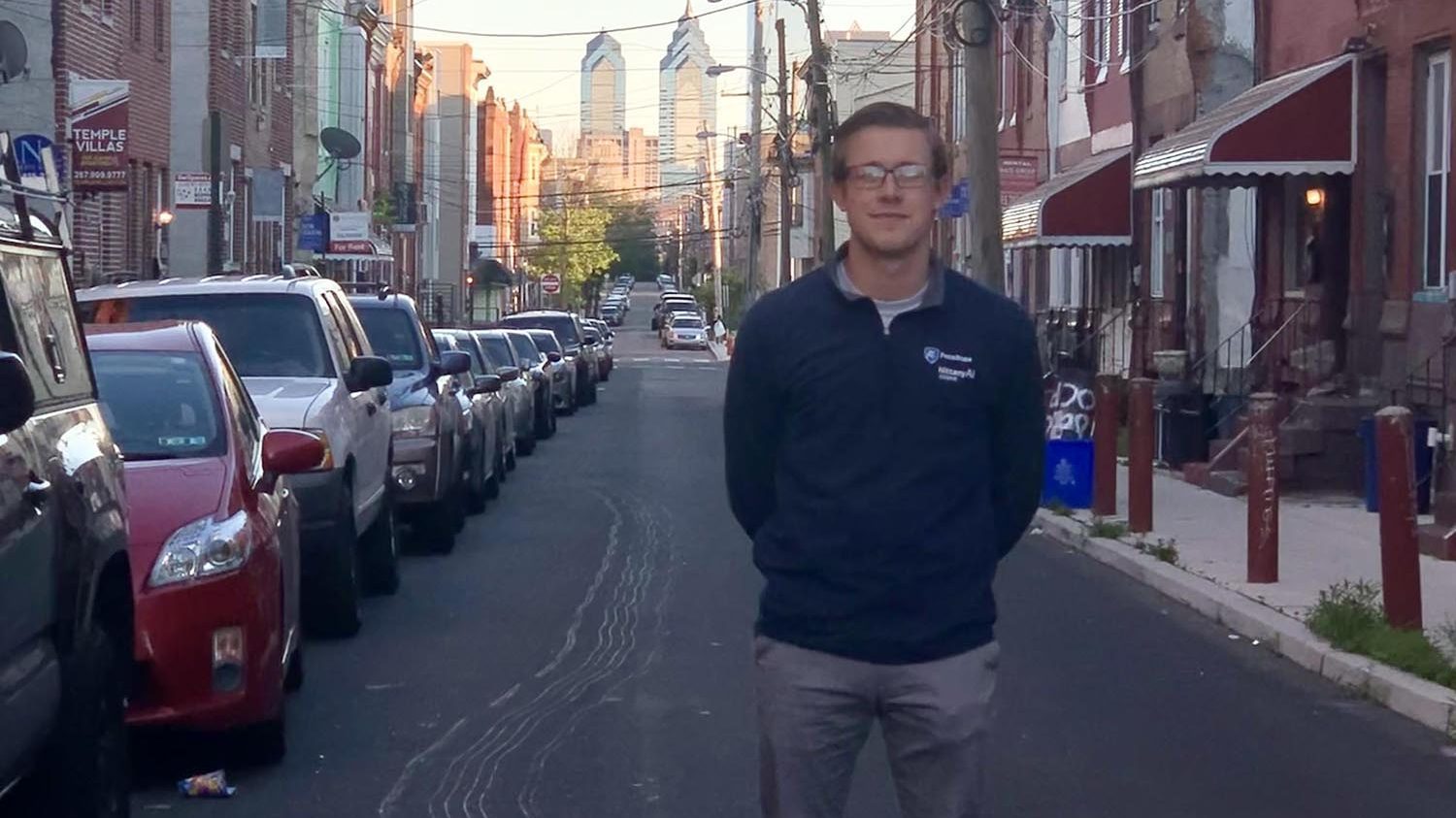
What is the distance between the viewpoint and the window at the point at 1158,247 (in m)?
25.8

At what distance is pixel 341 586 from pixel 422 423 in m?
4.15

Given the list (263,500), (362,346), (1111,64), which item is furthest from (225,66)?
(263,500)

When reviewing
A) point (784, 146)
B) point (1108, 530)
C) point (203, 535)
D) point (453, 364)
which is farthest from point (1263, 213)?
point (784, 146)

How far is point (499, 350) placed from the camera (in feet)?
90.2

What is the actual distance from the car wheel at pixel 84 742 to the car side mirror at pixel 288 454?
2.20 m

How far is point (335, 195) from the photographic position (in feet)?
178

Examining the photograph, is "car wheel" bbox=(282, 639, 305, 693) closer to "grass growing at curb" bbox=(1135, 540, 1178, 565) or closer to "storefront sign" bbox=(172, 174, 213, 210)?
"grass growing at curb" bbox=(1135, 540, 1178, 565)

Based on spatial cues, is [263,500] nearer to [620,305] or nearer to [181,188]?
[181,188]

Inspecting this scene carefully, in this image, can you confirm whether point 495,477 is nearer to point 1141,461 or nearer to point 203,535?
point 1141,461

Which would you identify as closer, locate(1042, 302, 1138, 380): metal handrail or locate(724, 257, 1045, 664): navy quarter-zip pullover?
locate(724, 257, 1045, 664): navy quarter-zip pullover

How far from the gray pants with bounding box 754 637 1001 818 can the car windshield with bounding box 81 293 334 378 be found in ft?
26.4

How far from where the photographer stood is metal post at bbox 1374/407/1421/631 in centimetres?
1005

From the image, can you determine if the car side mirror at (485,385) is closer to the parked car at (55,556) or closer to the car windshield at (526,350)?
the car windshield at (526,350)

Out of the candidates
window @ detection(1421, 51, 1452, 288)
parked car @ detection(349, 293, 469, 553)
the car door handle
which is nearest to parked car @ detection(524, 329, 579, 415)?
parked car @ detection(349, 293, 469, 553)
